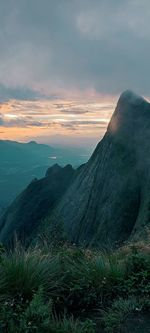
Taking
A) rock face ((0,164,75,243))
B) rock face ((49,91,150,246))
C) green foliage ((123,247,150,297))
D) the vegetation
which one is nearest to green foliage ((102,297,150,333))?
the vegetation

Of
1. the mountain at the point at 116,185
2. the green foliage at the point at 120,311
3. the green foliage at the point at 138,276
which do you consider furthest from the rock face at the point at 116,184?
the green foliage at the point at 120,311

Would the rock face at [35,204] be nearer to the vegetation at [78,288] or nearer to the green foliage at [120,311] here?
the vegetation at [78,288]

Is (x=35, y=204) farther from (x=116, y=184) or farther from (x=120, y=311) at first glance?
(x=120, y=311)

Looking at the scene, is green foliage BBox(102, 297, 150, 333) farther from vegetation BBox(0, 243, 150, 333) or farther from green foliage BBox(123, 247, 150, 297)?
green foliage BBox(123, 247, 150, 297)

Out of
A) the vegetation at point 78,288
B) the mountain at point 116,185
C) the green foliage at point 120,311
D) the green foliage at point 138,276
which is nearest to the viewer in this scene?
the green foliage at point 120,311

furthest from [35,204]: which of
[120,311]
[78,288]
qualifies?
[120,311]

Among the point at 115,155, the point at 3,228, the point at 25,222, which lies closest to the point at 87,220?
the point at 115,155
